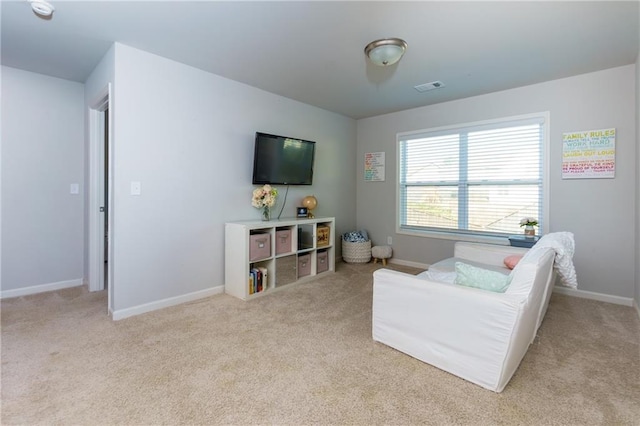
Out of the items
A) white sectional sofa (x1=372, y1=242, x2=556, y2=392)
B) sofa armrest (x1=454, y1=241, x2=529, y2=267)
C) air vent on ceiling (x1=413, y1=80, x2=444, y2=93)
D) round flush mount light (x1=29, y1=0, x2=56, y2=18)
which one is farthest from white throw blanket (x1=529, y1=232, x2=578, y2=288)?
round flush mount light (x1=29, y1=0, x2=56, y2=18)

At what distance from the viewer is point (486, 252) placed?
9.91ft

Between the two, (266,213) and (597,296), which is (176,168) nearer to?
(266,213)

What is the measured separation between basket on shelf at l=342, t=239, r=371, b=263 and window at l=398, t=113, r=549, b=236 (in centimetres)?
60

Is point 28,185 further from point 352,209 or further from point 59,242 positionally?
point 352,209

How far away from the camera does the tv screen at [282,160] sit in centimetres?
345

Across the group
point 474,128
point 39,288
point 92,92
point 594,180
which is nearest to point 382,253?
point 474,128

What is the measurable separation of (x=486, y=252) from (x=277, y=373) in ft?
7.67

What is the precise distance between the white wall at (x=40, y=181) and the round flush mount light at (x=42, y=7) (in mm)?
1494

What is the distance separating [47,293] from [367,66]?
3978 mm

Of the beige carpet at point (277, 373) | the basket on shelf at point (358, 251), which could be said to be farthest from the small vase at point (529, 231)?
the basket on shelf at point (358, 251)

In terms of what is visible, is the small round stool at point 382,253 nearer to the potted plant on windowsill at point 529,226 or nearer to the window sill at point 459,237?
the window sill at point 459,237

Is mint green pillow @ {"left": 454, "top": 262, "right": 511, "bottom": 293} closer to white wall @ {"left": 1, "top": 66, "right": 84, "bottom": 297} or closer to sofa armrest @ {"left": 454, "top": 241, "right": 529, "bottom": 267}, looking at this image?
sofa armrest @ {"left": 454, "top": 241, "right": 529, "bottom": 267}

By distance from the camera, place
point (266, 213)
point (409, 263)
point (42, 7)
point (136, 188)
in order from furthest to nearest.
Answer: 1. point (409, 263)
2. point (266, 213)
3. point (136, 188)
4. point (42, 7)

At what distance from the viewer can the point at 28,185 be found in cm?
312
